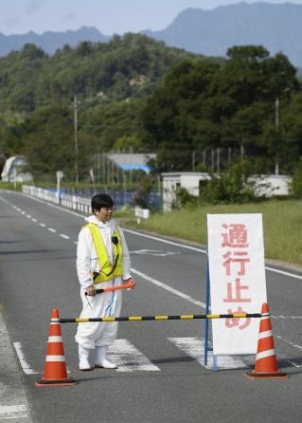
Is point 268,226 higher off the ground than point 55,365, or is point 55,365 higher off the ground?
point 55,365

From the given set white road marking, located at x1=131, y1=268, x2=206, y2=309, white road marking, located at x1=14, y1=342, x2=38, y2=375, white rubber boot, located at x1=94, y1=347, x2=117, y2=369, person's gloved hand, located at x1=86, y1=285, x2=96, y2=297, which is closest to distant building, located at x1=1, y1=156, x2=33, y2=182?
white road marking, located at x1=131, y1=268, x2=206, y2=309

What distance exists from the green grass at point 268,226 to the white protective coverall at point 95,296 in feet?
50.3

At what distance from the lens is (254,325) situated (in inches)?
413

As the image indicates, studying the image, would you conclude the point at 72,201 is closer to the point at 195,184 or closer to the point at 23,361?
the point at 195,184

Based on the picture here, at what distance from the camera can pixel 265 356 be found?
9.95m

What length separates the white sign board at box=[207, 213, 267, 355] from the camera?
10.4 meters

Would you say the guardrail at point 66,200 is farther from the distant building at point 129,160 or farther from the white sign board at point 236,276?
the white sign board at point 236,276

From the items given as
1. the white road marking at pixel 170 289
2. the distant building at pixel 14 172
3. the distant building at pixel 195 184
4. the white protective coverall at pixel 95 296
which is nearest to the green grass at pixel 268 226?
the white road marking at pixel 170 289

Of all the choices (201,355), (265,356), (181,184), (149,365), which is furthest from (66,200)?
(265,356)

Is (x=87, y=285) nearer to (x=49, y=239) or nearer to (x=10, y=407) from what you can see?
(x=10, y=407)

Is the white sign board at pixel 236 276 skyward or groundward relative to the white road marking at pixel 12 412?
skyward

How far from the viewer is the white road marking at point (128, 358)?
415 inches

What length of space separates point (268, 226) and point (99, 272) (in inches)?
1040

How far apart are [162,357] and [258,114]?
8622cm
